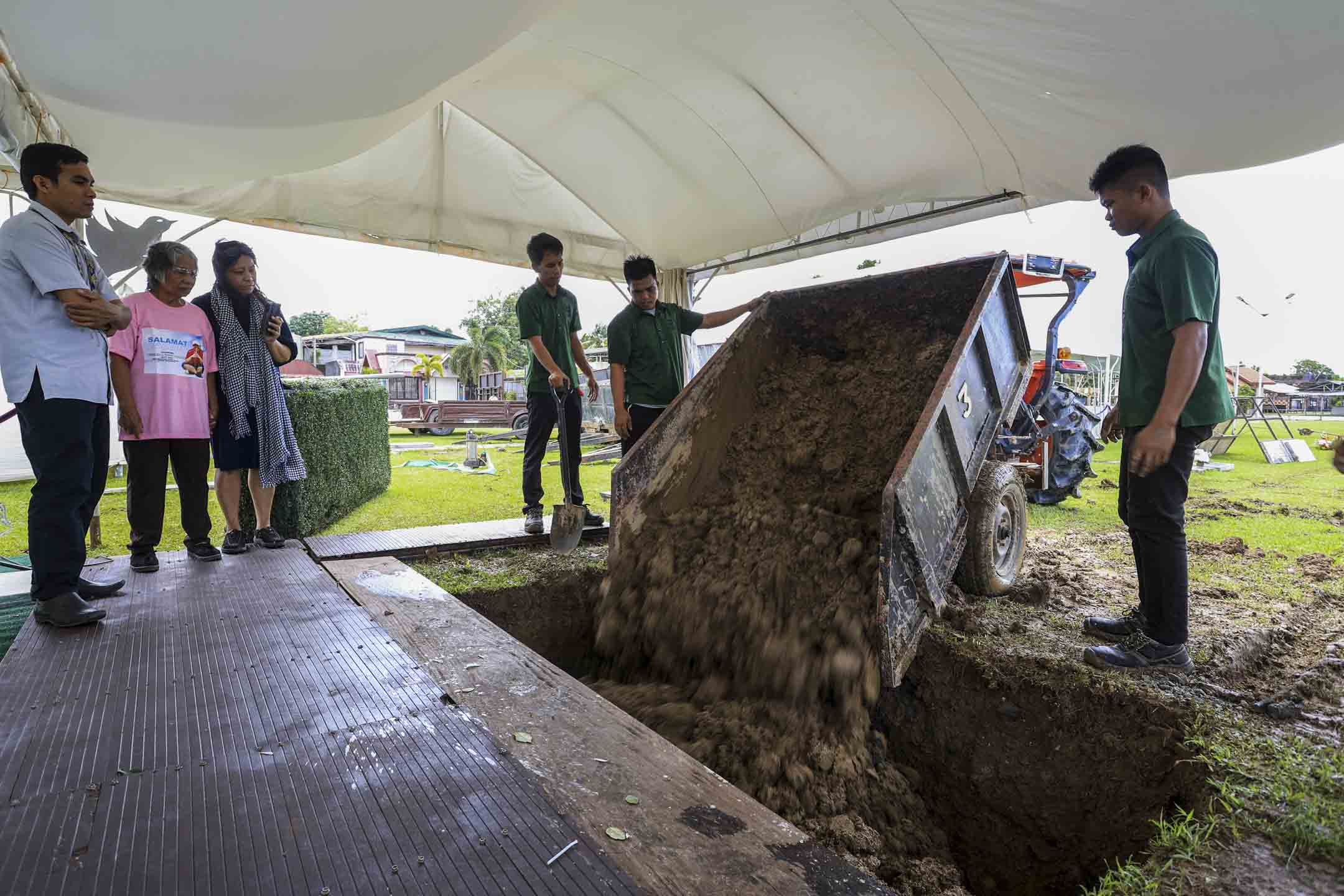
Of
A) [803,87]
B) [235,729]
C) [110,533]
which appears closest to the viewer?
[235,729]

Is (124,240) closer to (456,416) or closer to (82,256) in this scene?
(82,256)

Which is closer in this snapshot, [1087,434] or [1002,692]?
[1002,692]

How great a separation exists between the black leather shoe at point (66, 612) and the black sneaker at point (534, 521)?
2.35 m

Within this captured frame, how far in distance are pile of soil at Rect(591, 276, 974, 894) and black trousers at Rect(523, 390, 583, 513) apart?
1.38m

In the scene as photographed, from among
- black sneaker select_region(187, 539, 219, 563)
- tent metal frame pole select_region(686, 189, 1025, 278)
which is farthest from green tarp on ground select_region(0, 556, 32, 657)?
tent metal frame pole select_region(686, 189, 1025, 278)

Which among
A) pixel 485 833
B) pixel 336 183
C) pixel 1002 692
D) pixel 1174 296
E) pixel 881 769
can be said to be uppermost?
pixel 336 183

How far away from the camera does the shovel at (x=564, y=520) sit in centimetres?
434

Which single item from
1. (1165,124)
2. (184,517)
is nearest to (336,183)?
(184,517)

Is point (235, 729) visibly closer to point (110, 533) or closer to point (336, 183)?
point (110, 533)

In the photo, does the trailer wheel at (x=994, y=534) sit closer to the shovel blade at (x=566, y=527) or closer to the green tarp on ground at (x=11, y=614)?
the shovel blade at (x=566, y=527)

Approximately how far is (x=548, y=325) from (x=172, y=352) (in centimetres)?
202

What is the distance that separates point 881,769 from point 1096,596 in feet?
5.97

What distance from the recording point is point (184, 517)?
11.9 ft

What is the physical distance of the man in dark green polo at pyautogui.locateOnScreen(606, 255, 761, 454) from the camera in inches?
176
